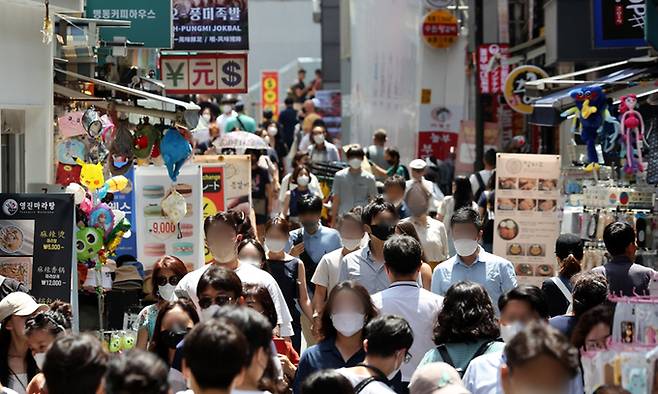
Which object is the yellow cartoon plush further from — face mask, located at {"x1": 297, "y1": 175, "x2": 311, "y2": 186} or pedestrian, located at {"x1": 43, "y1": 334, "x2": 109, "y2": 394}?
face mask, located at {"x1": 297, "y1": 175, "x2": 311, "y2": 186}

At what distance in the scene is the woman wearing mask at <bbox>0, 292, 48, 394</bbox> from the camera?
8.60 metres

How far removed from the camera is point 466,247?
1071 cm

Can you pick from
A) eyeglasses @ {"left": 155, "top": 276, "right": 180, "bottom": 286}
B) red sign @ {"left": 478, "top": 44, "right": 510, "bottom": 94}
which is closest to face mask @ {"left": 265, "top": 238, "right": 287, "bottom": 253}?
eyeglasses @ {"left": 155, "top": 276, "right": 180, "bottom": 286}

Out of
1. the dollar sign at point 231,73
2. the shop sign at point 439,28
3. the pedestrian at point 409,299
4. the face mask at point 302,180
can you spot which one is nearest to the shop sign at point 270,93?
the shop sign at point 439,28

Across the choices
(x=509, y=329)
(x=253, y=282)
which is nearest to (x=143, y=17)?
(x=253, y=282)

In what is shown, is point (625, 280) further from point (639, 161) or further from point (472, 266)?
point (639, 161)

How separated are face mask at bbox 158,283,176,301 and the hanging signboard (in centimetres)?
1172

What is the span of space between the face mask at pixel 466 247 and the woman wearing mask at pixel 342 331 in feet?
8.43

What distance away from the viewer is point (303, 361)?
8023 mm

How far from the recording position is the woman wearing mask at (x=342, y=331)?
26.4ft

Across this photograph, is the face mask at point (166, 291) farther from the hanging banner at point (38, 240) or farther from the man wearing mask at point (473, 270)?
the man wearing mask at point (473, 270)

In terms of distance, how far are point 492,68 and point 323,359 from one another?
66.3 feet

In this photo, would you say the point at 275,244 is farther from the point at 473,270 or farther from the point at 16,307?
the point at 16,307

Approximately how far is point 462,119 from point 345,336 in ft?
77.4
